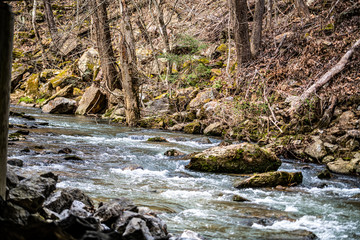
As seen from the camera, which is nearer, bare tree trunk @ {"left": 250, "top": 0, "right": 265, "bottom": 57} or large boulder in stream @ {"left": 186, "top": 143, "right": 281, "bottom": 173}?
large boulder in stream @ {"left": 186, "top": 143, "right": 281, "bottom": 173}

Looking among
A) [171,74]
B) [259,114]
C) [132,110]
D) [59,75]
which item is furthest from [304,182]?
[59,75]

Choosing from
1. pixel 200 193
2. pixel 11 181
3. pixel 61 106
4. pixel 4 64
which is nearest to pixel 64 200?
Result: pixel 11 181

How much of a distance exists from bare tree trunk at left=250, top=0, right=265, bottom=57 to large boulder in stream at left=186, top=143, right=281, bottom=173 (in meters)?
7.34

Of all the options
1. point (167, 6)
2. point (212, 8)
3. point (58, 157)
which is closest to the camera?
point (58, 157)

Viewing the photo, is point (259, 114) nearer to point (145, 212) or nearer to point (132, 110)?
point (132, 110)

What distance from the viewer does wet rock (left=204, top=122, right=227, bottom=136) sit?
40.2ft

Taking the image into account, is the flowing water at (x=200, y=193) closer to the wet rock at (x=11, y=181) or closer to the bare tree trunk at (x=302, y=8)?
the wet rock at (x=11, y=181)

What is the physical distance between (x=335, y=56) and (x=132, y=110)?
804cm

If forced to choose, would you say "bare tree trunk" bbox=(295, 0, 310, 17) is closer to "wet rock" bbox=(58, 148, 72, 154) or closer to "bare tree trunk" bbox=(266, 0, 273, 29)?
"bare tree trunk" bbox=(266, 0, 273, 29)

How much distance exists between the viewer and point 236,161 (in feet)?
24.5

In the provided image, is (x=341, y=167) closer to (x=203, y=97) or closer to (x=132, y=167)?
(x=132, y=167)

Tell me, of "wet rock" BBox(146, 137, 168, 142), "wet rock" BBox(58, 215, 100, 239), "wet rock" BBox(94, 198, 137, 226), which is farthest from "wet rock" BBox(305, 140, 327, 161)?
"wet rock" BBox(58, 215, 100, 239)

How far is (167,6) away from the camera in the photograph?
73.8 ft

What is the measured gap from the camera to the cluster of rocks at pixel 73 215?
258 centimetres
